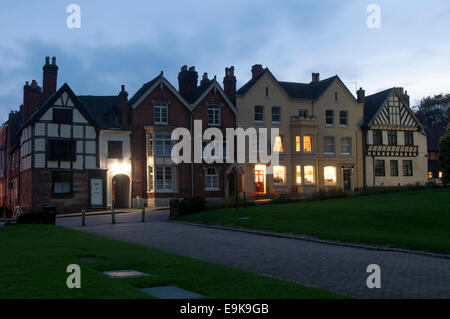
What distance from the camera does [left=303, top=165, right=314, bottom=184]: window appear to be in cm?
4772

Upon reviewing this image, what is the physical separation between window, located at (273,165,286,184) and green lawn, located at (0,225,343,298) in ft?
110

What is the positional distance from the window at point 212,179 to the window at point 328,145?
11.7 m

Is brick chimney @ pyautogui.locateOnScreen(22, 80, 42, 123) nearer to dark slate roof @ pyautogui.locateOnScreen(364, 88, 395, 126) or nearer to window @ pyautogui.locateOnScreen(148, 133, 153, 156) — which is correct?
window @ pyautogui.locateOnScreen(148, 133, 153, 156)

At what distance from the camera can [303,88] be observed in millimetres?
51250

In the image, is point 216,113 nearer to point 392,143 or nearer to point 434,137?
point 392,143

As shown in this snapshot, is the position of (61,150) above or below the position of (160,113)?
below

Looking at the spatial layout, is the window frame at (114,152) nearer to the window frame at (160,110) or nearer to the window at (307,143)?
the window frame at (160,110)

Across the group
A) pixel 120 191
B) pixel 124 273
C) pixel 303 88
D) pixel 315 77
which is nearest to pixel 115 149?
pixel 120 191

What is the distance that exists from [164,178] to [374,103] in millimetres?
24465

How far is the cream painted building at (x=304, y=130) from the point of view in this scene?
46.6 meters

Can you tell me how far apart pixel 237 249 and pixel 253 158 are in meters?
30.3

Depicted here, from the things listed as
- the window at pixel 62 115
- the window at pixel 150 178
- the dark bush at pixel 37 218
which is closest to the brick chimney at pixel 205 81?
the window at pixel 150 178

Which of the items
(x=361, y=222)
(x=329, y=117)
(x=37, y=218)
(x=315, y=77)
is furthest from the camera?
(x=315, y=77)
